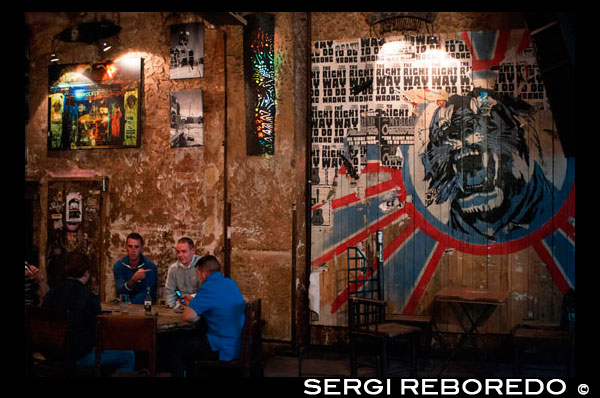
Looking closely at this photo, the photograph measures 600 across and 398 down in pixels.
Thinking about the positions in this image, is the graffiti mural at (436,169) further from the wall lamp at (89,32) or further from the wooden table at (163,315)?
the wall lamp at (89,32)

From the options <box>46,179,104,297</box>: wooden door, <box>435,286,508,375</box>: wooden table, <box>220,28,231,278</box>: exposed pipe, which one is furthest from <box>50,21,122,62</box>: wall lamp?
<box>435,286,508,375</box>: wooden table

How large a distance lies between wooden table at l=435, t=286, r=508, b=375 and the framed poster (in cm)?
432

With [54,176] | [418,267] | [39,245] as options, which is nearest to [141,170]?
[54,176]

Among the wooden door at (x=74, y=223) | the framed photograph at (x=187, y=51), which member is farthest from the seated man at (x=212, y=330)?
the framed photograph at (x=187, y=51)

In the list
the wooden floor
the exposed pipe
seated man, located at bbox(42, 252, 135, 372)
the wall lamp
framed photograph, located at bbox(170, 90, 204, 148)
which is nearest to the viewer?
seated man, located at bbox(42, 252, 135, 372)

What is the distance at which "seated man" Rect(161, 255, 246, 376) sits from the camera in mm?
4762

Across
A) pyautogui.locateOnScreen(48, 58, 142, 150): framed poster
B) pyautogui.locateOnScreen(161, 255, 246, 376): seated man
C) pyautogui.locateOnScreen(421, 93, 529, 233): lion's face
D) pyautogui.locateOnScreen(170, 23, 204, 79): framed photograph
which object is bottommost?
pyautogui.locateOnScreen(161, 255, 246, 376): seated man

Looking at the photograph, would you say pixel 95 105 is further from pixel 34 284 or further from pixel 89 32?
pixel 34 284

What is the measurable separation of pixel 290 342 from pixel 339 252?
122cm

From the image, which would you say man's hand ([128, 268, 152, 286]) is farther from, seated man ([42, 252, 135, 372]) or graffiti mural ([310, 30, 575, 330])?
graffiti mural ([310, 30, 575, 330])

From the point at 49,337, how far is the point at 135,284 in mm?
2042

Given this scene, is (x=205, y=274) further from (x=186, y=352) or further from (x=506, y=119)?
(x=506, y=119)

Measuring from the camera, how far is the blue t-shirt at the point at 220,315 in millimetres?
4770

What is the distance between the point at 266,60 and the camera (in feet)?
22.7
